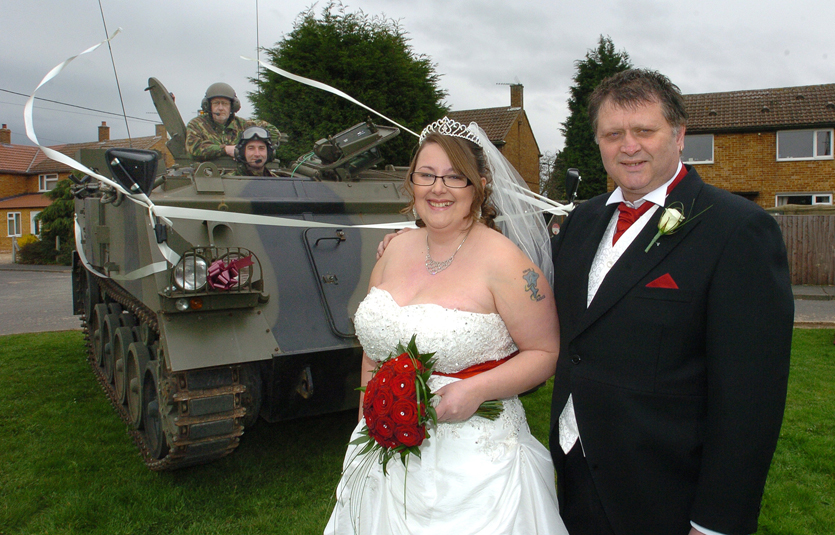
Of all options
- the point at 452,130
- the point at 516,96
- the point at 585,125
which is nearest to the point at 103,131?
the point at 516,96

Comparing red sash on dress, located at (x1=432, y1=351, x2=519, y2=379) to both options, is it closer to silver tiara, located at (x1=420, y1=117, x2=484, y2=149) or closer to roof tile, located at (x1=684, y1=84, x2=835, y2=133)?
silver tiara, located at (x1=420, y1=117, x2=484, y2=149)

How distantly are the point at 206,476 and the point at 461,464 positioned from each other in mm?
2864

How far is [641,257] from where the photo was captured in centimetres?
175

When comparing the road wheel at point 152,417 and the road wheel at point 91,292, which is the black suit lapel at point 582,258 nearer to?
the road wheel at point 152,417

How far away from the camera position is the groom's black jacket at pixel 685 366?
1569 mm

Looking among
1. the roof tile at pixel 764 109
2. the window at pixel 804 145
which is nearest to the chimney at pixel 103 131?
the roof tile at pixel 764 109

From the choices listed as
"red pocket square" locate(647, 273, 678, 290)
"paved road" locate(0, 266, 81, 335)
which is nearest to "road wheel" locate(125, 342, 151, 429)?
"red pocket square" locate(647, 273, 678, 290)

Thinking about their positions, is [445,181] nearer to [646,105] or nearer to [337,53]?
[646,105]

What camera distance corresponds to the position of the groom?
5.16 ft

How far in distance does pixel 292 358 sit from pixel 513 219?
1.68 m

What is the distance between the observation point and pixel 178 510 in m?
3.91

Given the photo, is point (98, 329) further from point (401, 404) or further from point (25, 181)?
point (25, 181)

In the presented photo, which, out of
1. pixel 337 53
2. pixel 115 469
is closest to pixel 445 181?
pixel 115 469

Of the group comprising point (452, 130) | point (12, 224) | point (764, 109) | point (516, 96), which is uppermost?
point (516, 96)
